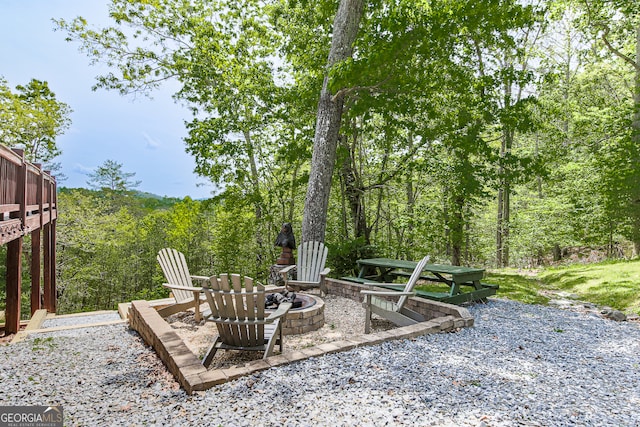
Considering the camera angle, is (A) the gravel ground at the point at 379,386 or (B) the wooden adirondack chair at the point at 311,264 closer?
(A) the gravel ground at the point at 379,386

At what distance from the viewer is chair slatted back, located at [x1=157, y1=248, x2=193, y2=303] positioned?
4.67m

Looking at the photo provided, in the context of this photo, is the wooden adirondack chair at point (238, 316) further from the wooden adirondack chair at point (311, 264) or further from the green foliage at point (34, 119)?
the green foliage at point (34, 119)

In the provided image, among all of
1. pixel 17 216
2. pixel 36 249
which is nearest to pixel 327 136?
pixel 17 216

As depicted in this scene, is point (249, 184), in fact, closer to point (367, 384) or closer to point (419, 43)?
point (419, 43)

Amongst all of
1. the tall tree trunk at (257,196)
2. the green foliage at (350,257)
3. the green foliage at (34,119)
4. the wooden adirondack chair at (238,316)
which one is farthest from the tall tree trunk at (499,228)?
the green foliage at (34,119)

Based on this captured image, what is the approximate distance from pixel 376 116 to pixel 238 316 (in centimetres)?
839

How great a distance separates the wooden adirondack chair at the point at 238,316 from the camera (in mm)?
2875

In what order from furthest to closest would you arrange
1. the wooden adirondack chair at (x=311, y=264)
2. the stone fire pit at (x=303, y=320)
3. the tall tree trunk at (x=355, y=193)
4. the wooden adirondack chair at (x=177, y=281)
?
the tall tree trunk at (x=355, y=193)
the wooden adirondack chair at (x=311, y=264)
the wooden adirondack chair at (x=177, y=281)
the stone fire pit at (x=303, y=320)

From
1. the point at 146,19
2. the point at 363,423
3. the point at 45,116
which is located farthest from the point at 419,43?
the point at 45,116

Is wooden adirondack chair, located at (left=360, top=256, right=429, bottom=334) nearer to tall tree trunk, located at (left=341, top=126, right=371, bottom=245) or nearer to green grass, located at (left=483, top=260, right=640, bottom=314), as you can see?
green grass, located at (left=483, top=260, right=640, bottom=314)

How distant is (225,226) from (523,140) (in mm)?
14847

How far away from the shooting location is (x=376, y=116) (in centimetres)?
1014

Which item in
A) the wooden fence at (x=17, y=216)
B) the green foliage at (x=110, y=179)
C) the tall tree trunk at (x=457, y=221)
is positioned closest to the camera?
the wooden fence at (x=17, y=216)

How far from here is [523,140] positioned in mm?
17000
